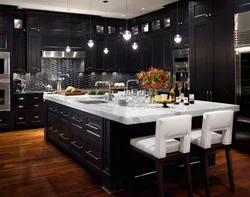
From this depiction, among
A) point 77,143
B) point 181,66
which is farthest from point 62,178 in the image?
point 181,66

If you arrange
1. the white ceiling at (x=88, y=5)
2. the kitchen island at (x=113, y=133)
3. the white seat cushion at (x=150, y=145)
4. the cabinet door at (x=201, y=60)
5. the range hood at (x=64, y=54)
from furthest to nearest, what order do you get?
the range hood at (x=64, y=54), the white ceiling at (x=88, y=5), the cabinet door at (x=201, y=60), the kitchen island at (x=113, y=133), the white seat cushion at (x=150, y=145)

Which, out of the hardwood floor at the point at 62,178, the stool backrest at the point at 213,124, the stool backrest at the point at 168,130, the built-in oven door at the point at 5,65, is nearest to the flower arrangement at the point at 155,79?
the stool backrest at the point at 213,124

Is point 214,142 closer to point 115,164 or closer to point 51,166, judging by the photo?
point 115,164

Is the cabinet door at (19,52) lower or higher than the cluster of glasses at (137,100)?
higher

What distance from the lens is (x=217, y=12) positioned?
518 cm

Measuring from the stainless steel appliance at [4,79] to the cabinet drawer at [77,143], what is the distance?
2890mm

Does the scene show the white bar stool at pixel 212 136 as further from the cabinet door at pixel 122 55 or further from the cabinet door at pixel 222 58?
the cabinet door at pixel 122 55

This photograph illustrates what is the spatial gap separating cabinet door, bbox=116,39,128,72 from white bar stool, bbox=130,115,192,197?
5600 millimetres

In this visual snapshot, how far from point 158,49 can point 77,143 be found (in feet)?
13.2

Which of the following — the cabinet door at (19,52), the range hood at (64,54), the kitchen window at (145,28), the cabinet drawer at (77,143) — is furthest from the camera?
the kitchen window at (145,28)

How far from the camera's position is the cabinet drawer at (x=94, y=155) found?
351 cm

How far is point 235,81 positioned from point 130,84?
4415 mm

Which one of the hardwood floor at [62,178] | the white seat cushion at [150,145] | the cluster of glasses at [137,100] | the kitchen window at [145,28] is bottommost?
the hardwood floor at [62,178]

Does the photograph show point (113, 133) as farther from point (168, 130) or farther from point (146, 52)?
point (146, 52)
